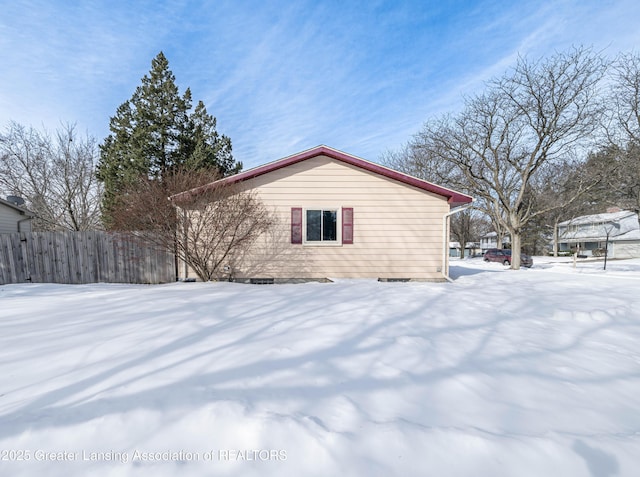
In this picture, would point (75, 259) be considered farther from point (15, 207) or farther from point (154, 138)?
point (154, 138)

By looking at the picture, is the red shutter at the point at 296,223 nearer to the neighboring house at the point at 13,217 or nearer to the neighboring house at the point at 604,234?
the neighboring house at the point at 13,217

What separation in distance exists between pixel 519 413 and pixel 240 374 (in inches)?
86.0

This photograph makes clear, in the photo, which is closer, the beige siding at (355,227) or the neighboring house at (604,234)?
the beige siding at (355,227)

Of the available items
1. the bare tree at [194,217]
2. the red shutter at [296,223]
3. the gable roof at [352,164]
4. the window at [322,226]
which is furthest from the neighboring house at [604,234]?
the bare tree at [194,217]

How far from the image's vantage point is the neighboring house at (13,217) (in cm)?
1095

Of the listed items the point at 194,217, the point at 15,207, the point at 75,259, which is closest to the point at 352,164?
the point at 194,217

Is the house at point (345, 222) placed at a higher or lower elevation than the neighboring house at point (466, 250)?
higher

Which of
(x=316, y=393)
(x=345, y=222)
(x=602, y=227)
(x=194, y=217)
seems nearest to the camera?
(x=316, y=393)

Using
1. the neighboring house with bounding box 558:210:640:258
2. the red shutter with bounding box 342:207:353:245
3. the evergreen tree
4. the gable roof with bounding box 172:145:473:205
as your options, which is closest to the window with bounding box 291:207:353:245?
the red shutter with bounding box 342:207:353:245

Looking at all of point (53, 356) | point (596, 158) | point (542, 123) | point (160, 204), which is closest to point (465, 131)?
point (542, 123)

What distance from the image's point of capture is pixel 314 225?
7805 mm

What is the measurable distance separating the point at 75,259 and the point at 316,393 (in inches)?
360

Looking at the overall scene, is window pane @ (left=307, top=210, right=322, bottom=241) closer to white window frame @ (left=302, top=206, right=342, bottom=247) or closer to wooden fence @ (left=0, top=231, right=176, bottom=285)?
white window frame @ (left=302, top=206, right=342, bottom=247)

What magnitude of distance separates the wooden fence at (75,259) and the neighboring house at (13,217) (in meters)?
5.25
